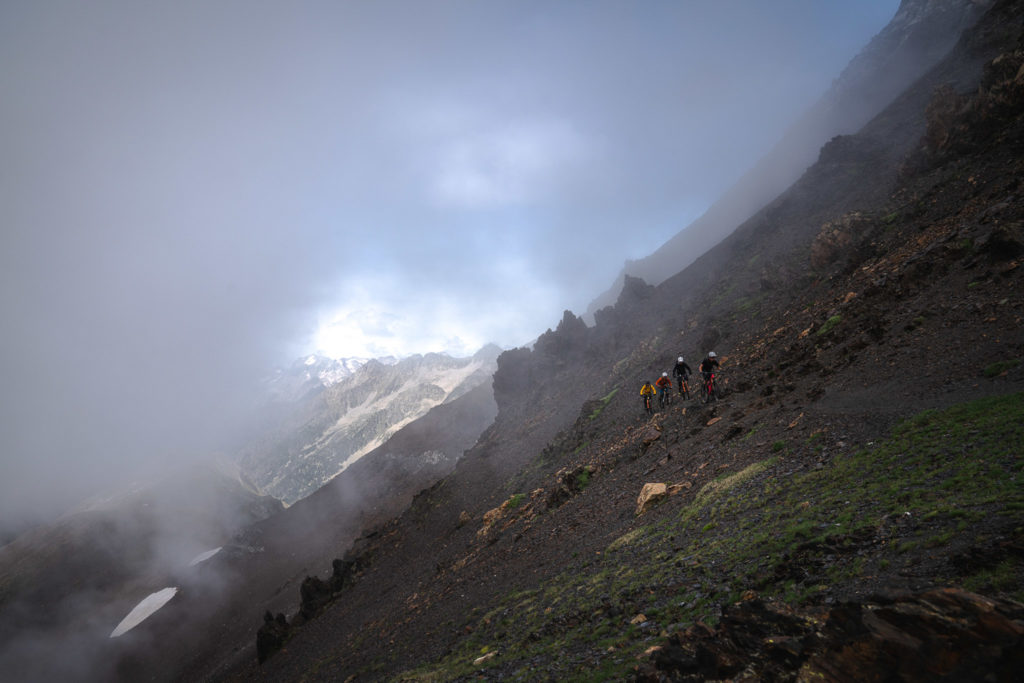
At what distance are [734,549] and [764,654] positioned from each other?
4.94 m

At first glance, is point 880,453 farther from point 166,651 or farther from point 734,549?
point 166,651

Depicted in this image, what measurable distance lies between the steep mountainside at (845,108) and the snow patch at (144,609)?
144 meters

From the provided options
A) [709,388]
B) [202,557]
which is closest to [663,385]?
[709,388]

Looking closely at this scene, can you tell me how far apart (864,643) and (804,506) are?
22.1 ft

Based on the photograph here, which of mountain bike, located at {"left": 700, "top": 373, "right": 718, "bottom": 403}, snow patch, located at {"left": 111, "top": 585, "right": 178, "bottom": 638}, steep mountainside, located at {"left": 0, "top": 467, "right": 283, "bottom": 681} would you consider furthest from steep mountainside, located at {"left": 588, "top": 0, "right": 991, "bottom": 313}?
steep mountainside, located at {"left": 0, "top": 467, "right": 283, "bottom": 681}

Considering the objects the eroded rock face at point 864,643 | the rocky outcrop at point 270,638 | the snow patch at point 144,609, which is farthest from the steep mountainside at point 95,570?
the eroded rock face at point 864,643

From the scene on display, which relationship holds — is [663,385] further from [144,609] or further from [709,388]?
[144,609]

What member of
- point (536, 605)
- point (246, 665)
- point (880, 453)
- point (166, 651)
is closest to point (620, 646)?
point (536, 605)

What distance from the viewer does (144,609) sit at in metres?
73.0

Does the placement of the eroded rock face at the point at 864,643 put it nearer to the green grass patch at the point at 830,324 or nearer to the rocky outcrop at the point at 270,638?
the green grass patch at the point at 830,324

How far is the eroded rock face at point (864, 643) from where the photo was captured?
4.15m

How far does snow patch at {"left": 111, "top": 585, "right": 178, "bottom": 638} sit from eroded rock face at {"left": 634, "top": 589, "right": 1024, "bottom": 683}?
101192 millimetres

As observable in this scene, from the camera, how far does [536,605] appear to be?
569 inches

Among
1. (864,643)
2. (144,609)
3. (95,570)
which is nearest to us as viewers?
(864,643)
